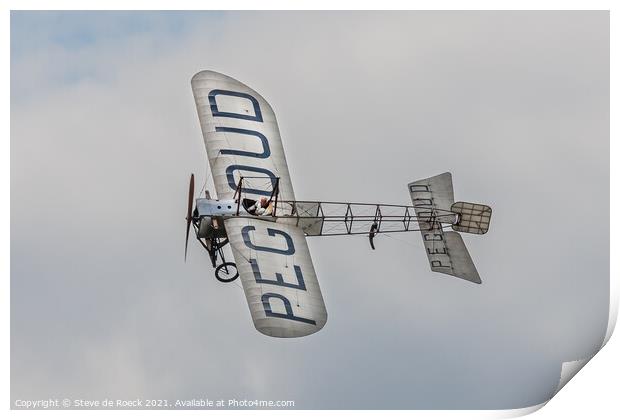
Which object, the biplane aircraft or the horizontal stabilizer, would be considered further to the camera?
the horizontal stabilizer

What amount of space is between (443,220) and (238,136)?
380 centimetres

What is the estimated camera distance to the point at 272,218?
3344 centimetres

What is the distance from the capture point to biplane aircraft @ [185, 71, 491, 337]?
3256 cm

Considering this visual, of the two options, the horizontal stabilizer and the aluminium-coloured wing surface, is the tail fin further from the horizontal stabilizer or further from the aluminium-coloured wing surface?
the aluminium-coloured wing surface

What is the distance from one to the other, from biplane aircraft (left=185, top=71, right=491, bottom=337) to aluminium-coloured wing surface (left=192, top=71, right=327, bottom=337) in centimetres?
2

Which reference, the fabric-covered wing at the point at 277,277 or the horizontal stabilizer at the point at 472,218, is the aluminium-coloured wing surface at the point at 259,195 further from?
the horizontal stabilizer at the point at 472,218

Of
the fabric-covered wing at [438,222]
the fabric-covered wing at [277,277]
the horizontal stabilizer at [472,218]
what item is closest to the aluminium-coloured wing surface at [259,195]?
the fabric-covered wing at [277,277]

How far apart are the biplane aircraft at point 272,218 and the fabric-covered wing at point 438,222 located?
17mm

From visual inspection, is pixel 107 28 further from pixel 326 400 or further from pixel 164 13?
pixel 326 400

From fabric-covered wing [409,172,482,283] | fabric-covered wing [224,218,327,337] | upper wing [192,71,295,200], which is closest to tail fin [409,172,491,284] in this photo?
fabric-covered wing [409,172,482,283]

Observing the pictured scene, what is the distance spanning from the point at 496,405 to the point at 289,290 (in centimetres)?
435

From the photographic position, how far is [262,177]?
34.4 metres

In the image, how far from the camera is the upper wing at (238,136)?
34250 millimetres

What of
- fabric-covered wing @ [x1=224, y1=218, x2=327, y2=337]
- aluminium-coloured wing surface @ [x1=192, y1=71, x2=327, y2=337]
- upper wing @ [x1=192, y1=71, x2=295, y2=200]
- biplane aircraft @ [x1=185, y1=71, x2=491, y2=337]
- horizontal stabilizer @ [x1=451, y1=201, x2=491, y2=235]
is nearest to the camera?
fabric-covered wing @ [x1=224, y1=218, x2=327, y2=337]
